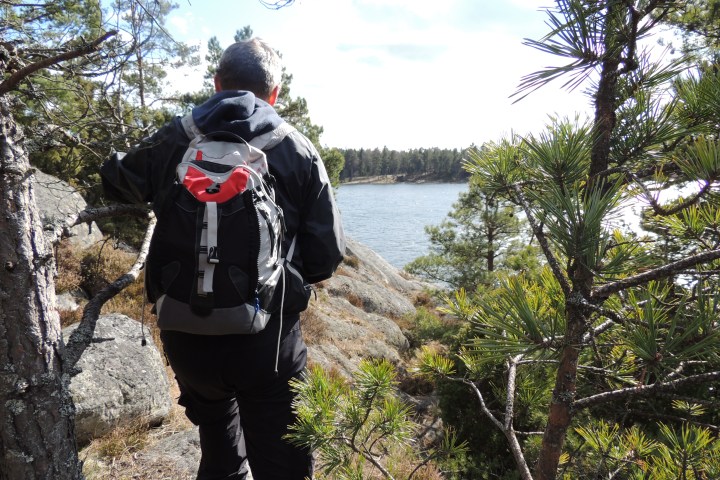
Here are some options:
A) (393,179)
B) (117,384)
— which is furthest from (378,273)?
(393,179)

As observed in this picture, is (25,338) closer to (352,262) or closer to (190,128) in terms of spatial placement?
(190,128)

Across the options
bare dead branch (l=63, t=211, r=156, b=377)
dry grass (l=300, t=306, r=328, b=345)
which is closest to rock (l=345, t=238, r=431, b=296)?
dry grass (l=300, t=306, r=328, b=345)

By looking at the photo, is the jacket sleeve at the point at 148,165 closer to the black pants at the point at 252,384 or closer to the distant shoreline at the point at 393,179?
the black pants at the point at 252,384

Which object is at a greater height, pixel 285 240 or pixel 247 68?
pixel 247 68

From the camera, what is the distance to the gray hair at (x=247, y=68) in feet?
5.22

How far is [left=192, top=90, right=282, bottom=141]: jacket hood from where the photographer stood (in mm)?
1425

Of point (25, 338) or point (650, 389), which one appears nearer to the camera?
point (650, 389)

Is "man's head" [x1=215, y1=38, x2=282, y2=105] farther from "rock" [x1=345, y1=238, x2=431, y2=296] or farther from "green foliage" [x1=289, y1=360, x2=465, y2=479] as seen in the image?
"rock" [x1=345, y1=238, x2=431, y2=296]

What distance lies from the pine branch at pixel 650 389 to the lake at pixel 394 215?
1310cm

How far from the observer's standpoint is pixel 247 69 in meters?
1.58

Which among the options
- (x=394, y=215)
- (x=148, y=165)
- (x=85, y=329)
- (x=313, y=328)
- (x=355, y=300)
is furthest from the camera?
(x=394, y=215)

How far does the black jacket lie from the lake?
1257 centimetres

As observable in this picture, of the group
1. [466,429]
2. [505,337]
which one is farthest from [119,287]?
[466,429]

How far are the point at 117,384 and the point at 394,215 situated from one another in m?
41.2
